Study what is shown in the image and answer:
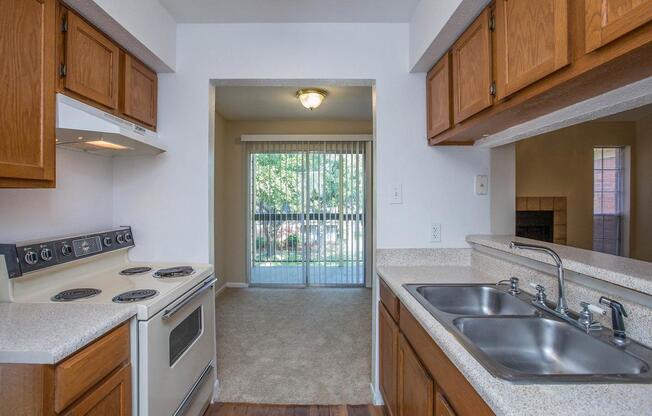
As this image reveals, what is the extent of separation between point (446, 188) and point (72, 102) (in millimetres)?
2028

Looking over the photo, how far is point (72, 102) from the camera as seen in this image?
1.38m

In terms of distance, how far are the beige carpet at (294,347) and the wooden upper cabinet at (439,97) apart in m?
1.79

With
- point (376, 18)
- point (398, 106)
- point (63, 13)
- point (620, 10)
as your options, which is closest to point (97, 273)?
point (63, 13)

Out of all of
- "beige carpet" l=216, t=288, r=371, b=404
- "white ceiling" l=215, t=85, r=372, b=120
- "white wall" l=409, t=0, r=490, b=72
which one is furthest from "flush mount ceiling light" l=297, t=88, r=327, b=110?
"beige carpet" l=216, t=288, r=371, b=404

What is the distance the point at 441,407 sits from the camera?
101 cm

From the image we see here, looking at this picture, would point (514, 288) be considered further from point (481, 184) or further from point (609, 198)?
point (609, 198)

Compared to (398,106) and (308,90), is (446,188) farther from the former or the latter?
(308,90)

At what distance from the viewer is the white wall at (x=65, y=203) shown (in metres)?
1.46

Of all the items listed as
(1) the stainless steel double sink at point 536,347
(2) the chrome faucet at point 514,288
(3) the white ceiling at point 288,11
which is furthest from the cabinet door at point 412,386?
(3) the white ceiling at point 288,11

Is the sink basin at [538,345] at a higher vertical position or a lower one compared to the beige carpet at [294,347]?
higher

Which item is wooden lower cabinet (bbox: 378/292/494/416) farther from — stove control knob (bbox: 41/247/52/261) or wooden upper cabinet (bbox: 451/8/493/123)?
stove control knob (bbox: 41/247/52/261)

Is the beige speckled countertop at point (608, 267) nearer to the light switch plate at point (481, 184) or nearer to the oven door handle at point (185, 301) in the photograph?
the light switch plate at point (481, 184)

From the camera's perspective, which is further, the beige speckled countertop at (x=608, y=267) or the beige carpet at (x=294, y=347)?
the beige carpet at (x=294, y=347)

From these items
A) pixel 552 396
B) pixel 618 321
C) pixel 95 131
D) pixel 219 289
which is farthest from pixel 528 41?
pixel 219 289
